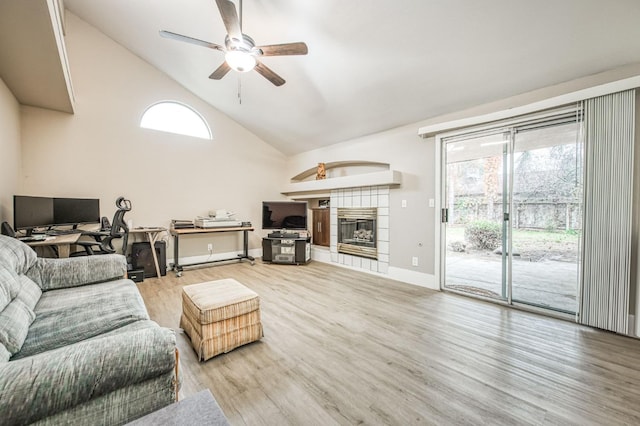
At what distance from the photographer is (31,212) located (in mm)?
2844

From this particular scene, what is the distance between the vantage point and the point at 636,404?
56.3 inches

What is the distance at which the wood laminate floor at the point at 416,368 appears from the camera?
4.49 feet

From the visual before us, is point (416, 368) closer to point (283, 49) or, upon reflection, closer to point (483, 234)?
point (483, 234)

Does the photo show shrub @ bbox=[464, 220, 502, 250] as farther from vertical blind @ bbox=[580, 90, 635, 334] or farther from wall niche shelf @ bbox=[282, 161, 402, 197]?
wall niche shelf @ bbox=[282, 161, 402, 197]

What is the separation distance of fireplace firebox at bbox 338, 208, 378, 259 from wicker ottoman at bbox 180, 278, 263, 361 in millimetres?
2573

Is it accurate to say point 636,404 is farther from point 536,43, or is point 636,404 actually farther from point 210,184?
point 210,184

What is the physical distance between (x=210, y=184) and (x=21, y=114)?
97.6 inches

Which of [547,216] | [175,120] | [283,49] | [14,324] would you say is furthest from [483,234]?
[175,120]

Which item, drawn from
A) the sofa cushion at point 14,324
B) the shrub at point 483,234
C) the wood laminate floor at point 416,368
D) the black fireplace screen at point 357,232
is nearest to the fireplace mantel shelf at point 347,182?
the black fireplace screen at point 357,232

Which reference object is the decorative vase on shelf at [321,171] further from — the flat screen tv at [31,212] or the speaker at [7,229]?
the speaker at [7,229]

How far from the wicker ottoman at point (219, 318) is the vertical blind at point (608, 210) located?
3.02 m

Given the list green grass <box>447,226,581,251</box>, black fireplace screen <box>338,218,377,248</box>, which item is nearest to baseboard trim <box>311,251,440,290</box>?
black fireplace screen <box>338,218,377,248</box>

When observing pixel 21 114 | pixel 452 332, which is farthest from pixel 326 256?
pixel 21 114

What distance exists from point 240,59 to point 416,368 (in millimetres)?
2850
